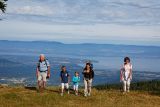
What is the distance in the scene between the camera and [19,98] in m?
30.3

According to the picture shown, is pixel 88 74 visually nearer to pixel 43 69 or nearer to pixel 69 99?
pixel 69 99

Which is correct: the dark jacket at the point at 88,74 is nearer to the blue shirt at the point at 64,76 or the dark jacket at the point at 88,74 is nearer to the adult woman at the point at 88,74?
the adult woman at the point at 88,74

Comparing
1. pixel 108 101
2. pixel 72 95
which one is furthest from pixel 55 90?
pixel 108 101

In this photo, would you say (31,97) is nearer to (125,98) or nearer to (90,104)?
(90,104)

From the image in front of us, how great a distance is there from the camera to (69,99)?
101 ft

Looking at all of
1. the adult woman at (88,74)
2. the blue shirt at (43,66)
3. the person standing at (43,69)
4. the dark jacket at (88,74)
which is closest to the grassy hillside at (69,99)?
the adult woman at (88,74)

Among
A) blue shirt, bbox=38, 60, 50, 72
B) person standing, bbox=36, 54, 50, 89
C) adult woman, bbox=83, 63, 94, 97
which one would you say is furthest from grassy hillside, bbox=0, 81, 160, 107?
blue shirt, bbox=38, 60, 50, 72

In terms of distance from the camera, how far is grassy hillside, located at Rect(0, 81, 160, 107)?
2922 cm

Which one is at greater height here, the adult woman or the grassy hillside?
the adult woman

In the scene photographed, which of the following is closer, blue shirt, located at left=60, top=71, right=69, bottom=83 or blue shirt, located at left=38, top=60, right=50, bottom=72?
blue shirt, located at left=38, top=60, right=50, bottom=72

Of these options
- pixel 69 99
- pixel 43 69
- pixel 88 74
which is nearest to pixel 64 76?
pixel 43 69

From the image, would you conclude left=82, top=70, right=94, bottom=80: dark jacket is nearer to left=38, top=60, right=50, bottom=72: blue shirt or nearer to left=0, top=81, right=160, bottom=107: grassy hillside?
left=0, top=81, right=160, bottom=107: grassy hillside

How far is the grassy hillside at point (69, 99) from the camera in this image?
29219 millimetres

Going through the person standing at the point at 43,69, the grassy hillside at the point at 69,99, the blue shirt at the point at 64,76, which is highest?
the person standing at the point at 43,69
